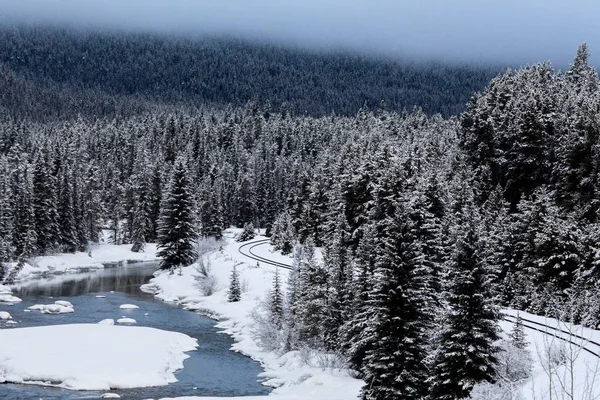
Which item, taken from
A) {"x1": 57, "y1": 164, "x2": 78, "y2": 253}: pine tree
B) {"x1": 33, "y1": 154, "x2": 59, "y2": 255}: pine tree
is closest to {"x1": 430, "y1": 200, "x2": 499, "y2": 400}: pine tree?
{"x1": 33, "y1": 154, "x2": 59, "y2": 255}: pine tree

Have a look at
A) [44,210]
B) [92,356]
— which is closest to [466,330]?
[92,356]

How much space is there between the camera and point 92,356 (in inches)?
1519

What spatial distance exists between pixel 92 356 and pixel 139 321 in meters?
12.2

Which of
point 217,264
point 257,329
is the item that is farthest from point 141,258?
point 257,329

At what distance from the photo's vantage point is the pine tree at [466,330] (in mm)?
25031

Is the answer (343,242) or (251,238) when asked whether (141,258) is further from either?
(343,242)

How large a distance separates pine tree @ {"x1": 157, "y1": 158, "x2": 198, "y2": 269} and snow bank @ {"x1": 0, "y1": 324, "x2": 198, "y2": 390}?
1167 inches

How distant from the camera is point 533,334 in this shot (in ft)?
99.1

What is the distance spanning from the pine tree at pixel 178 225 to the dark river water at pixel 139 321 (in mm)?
4204

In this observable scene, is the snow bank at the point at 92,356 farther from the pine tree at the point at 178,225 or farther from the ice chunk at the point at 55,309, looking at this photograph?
the pine tree at the point at 178,225

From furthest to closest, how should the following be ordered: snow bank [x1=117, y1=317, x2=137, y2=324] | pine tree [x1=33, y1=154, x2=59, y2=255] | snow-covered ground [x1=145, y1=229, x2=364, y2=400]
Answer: pine tree [x1=33, y1=154, x2=59, y2=255]
snow bank [x1=117, y1=317, x2=137, y2=324]
snow-covered ground [x1=145, y1=229, x2=364, y2=400]

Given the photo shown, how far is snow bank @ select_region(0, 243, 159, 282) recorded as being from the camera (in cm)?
7804

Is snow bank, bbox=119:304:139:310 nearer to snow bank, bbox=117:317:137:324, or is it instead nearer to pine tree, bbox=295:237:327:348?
snow bank, bbox=117:317:137:324

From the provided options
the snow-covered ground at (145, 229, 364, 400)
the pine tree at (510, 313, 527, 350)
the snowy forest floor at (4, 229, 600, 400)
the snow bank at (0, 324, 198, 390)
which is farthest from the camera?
the snow bank at (0, 324, 198, 390)
